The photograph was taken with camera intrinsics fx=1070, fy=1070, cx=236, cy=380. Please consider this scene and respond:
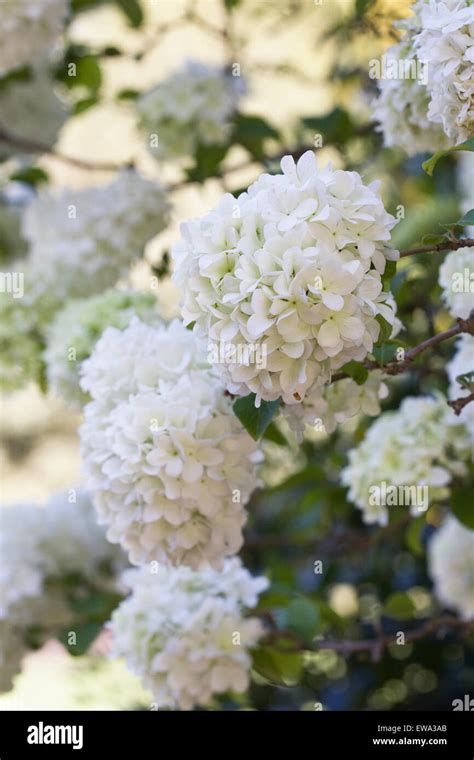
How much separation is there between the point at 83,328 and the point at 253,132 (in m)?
0.47

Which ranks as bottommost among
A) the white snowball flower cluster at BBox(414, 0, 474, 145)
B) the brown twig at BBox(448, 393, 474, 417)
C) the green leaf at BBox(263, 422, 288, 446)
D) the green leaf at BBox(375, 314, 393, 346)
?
the brown twig at BBox(448, 393, 474, 417)

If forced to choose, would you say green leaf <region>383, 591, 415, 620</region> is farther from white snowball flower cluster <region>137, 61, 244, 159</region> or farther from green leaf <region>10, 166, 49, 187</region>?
green leaf <region>10, 166, 49, 187</region>

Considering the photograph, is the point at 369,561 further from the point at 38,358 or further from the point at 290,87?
the point at 290,87

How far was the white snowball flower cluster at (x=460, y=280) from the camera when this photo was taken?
2.74ft

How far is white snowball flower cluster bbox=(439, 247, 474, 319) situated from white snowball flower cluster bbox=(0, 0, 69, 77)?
557 mm

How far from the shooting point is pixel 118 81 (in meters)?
2.18

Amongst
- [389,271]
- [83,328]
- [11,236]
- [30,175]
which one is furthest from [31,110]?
[389,271]

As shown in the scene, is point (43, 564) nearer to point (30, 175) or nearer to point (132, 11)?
point (30, 175)

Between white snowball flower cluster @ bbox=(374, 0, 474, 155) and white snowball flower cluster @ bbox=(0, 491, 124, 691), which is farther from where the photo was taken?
white snowball flower cluster @ bbox=(0, 491, 124, 691)

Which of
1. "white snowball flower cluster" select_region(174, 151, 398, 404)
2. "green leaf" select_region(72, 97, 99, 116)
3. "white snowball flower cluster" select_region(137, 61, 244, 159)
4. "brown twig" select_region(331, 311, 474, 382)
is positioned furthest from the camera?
"green leaf" select_region(72, 97, 99, 116)

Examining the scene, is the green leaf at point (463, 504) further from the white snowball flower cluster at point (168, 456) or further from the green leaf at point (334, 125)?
the green leaf at point (334, 125)

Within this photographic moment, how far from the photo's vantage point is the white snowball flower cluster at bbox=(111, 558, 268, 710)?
939 millimetres

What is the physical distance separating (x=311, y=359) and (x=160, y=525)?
0.20 m

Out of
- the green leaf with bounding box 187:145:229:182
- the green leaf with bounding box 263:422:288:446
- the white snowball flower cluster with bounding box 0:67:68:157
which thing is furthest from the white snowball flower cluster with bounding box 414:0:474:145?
the white snowball flower cluster with bounding box 0:67:68:157
